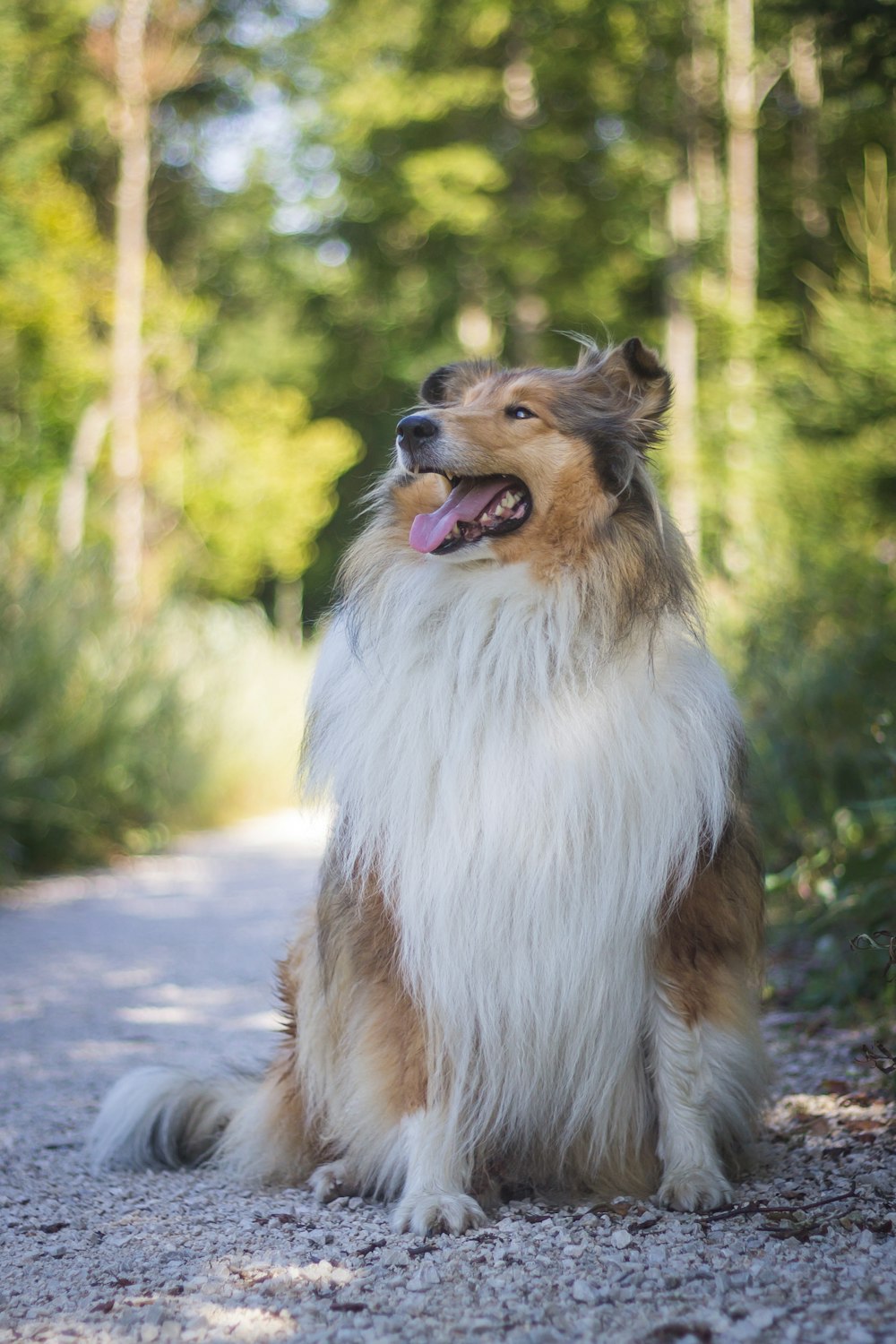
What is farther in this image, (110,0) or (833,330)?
(110,0)

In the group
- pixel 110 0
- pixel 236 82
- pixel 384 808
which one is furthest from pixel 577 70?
pixel 384 808

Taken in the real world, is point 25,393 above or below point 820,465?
above

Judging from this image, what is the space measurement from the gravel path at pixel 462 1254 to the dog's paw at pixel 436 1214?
5cm

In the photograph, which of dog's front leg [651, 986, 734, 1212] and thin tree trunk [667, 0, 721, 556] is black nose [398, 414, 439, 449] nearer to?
dog's front leg [651, 986, 734, 1212]

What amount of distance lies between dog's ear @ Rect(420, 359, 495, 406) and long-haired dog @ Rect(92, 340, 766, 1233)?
453 millimetres

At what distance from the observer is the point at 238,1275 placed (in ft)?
7.86

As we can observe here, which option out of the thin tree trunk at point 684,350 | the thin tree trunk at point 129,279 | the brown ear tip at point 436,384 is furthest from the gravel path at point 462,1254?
the thin tree trunk at point 129,279

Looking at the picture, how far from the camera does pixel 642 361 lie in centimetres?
319

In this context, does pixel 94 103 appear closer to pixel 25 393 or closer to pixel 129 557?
pixel 25 393

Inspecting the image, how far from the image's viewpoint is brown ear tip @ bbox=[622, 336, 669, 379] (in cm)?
317

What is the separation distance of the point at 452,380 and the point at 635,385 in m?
0.62

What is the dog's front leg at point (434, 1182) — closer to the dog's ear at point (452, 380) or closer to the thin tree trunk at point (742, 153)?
the dog's ear at point (452, 380)

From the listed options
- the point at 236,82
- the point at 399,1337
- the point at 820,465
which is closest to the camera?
the point at 399,1337

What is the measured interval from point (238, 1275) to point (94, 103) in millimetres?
25406
